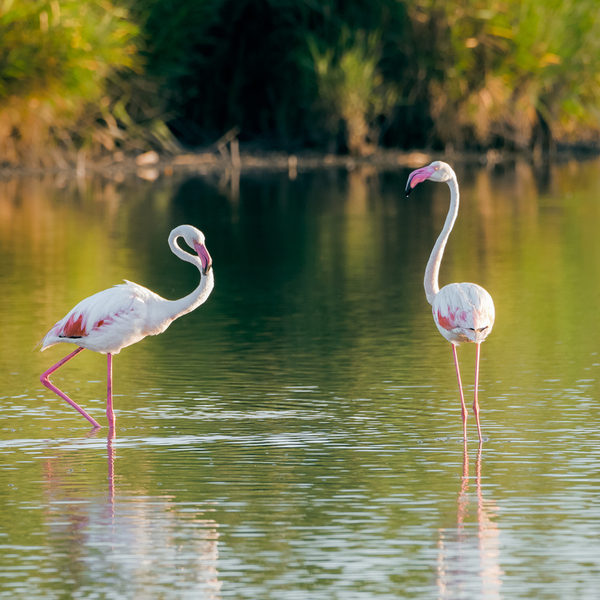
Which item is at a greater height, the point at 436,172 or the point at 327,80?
the point at 327,80

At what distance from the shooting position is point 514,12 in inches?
1380

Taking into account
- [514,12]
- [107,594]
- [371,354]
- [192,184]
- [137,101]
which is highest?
[514,12]

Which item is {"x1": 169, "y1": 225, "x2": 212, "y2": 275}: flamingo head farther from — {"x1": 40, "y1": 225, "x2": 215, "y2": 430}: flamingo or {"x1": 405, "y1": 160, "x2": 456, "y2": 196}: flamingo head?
{"x1": 405, "y1": 160, "x2": 456, "y2": 196}: flamingo head

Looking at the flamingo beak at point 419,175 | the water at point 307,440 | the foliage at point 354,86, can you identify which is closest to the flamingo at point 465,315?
the water at point 307,440

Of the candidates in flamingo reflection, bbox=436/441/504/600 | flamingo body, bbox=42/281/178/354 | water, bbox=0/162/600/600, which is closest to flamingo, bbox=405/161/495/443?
water, bbox=0/162/600/600

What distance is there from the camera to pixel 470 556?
17.8ft

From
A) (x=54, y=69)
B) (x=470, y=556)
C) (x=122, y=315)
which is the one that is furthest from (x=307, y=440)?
(x=54, y=69)

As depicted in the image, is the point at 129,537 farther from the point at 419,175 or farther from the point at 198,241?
the point at 419,175

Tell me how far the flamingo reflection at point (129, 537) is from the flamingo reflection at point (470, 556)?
91 cm

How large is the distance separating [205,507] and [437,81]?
31.0 m

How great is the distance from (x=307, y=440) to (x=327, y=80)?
28.2 metres

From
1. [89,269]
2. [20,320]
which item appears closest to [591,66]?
[89,269]

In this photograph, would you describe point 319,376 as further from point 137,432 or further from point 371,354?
point 137,432

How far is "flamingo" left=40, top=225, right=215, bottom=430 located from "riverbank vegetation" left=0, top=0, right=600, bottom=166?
22.7 metres
